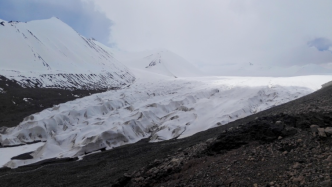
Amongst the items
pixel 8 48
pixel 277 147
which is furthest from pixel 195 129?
pixel 8 48

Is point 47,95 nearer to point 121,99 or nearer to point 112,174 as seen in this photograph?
point 121,99

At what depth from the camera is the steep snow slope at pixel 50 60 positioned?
4914 cm

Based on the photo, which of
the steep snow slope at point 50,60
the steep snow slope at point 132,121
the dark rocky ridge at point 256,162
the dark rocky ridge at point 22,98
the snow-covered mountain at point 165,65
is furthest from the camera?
the snow-covered mountain at point 165,65

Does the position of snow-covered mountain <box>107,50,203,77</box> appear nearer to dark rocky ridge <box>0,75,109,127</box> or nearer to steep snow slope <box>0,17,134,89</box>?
steep snow slope <box>0,17,134,89</box>

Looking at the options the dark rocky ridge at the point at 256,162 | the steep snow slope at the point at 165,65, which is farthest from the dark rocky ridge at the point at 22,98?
the steep snow slope at the point at 165,65

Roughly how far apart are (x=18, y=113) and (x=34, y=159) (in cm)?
1574

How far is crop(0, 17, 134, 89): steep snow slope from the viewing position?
161ft

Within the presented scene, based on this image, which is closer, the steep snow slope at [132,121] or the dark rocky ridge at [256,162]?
the dark rocky ridge at [256,162]

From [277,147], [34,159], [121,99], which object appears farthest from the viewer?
[121,99]

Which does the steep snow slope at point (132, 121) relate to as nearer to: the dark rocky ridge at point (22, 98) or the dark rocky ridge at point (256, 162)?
the dark rocky ridge at point (22, 98)

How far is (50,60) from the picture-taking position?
6184 cm

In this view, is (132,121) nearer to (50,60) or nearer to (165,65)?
(50,60)

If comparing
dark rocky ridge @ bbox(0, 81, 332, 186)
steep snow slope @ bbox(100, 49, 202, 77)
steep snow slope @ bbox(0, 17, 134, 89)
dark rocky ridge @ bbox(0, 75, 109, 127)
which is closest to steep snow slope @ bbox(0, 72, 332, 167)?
dark rocky ridge @ bbox(0, 75, 109, 127)

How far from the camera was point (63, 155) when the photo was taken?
1872 cm
